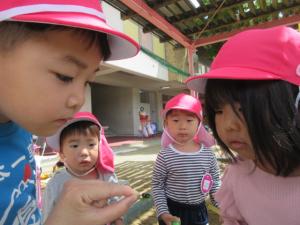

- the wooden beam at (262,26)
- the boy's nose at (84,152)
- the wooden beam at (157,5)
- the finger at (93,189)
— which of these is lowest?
the boy's nose at (84,152)

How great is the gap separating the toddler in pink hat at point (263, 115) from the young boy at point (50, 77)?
0.57m

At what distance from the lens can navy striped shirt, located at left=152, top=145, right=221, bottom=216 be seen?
2.35 meters

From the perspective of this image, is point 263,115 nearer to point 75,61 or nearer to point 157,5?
point 75,61

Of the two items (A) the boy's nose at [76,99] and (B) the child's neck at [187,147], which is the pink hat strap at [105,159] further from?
(A) the boy's nose at [76,99]

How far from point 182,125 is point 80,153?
83cm

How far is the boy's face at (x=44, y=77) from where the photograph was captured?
84 centimetres

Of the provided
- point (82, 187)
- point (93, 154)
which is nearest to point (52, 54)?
point (82, 187)

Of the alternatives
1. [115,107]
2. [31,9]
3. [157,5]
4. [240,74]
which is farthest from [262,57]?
[115,107]

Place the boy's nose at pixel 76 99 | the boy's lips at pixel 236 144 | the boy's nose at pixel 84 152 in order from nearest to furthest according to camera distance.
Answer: the boy's nose at pixel 76 99 < the boy's lips at pixel 236 144 < the boy's nose at pixel 84 152

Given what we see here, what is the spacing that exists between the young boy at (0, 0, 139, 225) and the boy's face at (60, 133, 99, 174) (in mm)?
1121

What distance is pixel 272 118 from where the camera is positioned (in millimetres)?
1196

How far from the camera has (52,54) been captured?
0.84 metres

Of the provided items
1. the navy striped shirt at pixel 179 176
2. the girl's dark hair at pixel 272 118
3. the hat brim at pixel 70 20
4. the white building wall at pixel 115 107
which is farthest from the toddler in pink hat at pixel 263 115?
the white building wall at pixel 115 107

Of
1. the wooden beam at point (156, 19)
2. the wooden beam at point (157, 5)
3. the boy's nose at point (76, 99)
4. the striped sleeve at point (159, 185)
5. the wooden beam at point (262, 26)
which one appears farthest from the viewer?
the wooden beam at point (262, 26)
